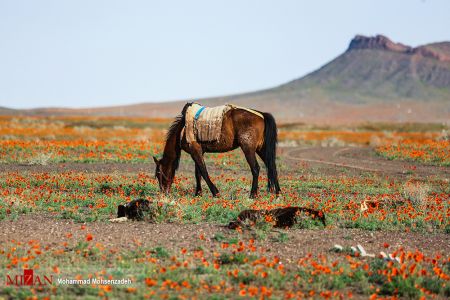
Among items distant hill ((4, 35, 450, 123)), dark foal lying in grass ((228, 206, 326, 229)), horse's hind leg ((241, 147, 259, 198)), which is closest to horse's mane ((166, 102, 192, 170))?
horse's hind leg ((241, 147, 259, 198))

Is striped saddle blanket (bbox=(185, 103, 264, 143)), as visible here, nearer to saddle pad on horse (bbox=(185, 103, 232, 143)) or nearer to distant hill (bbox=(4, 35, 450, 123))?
saddle pad on horse (bbox=(185, 103, 232, 143))

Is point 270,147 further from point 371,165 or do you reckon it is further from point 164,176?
point 371,165

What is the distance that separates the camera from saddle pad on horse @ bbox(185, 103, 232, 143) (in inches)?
594

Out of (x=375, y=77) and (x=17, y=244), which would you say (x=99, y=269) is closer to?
(x=17, y=244)

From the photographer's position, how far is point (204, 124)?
15102 mm

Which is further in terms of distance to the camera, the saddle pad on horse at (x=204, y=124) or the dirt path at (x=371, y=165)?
the dirt path at (x=371, y=165)

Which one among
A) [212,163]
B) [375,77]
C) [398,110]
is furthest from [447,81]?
[212,163]

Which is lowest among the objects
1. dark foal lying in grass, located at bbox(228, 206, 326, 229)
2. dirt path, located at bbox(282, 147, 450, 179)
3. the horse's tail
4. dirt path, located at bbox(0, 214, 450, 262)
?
dirt path, located at bbox(282, 147, 450, 179)

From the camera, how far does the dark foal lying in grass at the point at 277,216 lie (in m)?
11.1

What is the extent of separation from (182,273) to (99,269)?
1159 mm

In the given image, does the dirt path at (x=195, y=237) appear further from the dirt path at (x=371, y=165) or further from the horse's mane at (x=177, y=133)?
the dirt path at (x=371, y=165)

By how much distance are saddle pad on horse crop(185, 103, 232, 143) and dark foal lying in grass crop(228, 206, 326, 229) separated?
396cm

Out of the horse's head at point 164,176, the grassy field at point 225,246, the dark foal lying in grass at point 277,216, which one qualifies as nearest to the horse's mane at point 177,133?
the horse's head at point 164,176

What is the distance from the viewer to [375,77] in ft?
557
